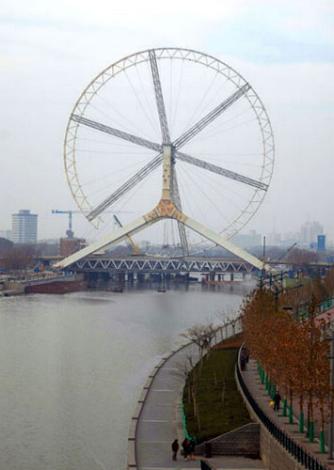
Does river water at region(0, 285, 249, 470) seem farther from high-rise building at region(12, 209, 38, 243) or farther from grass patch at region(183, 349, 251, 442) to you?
high-rise building at region(12, 209, 38, 243)

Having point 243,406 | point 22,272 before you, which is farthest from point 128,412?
point 22,272

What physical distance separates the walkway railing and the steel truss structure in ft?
111

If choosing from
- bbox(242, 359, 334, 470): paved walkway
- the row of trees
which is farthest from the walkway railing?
the row of trees

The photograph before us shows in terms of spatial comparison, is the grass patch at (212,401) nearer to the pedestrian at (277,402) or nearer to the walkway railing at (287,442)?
the walkway railing at (287,442)

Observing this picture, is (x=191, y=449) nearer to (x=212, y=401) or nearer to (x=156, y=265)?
(x=212, y=401)

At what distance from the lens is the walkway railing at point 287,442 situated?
7643mm

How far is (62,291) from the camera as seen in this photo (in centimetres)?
4081

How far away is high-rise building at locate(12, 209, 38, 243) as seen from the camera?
140625mm

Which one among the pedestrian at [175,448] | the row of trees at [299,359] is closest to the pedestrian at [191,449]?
the pedestrian at [175,448]

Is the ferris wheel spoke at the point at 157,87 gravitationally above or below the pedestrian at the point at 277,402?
above

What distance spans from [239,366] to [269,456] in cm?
512

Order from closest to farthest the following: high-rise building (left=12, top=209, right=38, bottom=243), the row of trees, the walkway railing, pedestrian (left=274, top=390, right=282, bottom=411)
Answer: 1. the walkway railing
2. the row of trees
3. pedestrian (left=274, top=390, right=282, bottom=411)
4. high-rise building (left=12, top=209, right=38, bottom=243)

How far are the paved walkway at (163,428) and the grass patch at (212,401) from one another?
20cm

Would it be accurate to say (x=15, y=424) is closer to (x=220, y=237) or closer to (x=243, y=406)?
(x=243, y=406)
